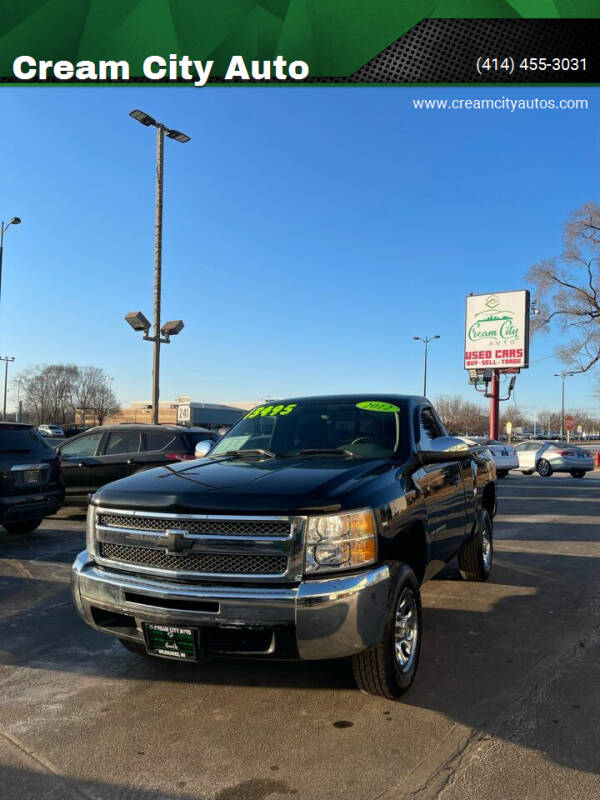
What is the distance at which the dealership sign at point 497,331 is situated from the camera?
3353 cm

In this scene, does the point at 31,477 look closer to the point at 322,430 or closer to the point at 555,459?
the point at 322,430

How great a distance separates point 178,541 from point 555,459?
23.1 metres

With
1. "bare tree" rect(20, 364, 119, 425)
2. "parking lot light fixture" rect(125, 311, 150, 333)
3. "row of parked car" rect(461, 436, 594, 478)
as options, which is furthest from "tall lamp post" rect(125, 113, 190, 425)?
"bare tree" rect(20, 364, 119, 425)

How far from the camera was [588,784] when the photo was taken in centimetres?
270

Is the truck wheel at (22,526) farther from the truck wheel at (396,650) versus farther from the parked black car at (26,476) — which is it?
the truck wheel at (396,650)

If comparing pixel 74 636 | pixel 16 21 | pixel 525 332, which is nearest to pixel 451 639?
pixel 74 636

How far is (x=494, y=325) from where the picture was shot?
113 ft

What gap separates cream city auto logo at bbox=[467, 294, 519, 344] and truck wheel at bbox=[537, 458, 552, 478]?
1111 cm

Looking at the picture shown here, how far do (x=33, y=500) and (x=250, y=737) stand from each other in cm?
587

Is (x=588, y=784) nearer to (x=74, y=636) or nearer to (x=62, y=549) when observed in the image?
(x=74, y=636)

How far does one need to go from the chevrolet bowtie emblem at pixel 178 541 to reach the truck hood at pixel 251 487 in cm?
12

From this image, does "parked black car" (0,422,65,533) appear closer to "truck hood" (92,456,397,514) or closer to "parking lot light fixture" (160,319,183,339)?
"truck hood" (92,456,397,514)

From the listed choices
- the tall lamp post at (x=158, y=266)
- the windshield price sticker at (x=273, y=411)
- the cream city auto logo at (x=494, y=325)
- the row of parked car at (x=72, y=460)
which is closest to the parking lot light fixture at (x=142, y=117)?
the tall lamp post at (x=158, y=266)

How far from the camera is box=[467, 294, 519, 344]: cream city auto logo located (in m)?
33.9
